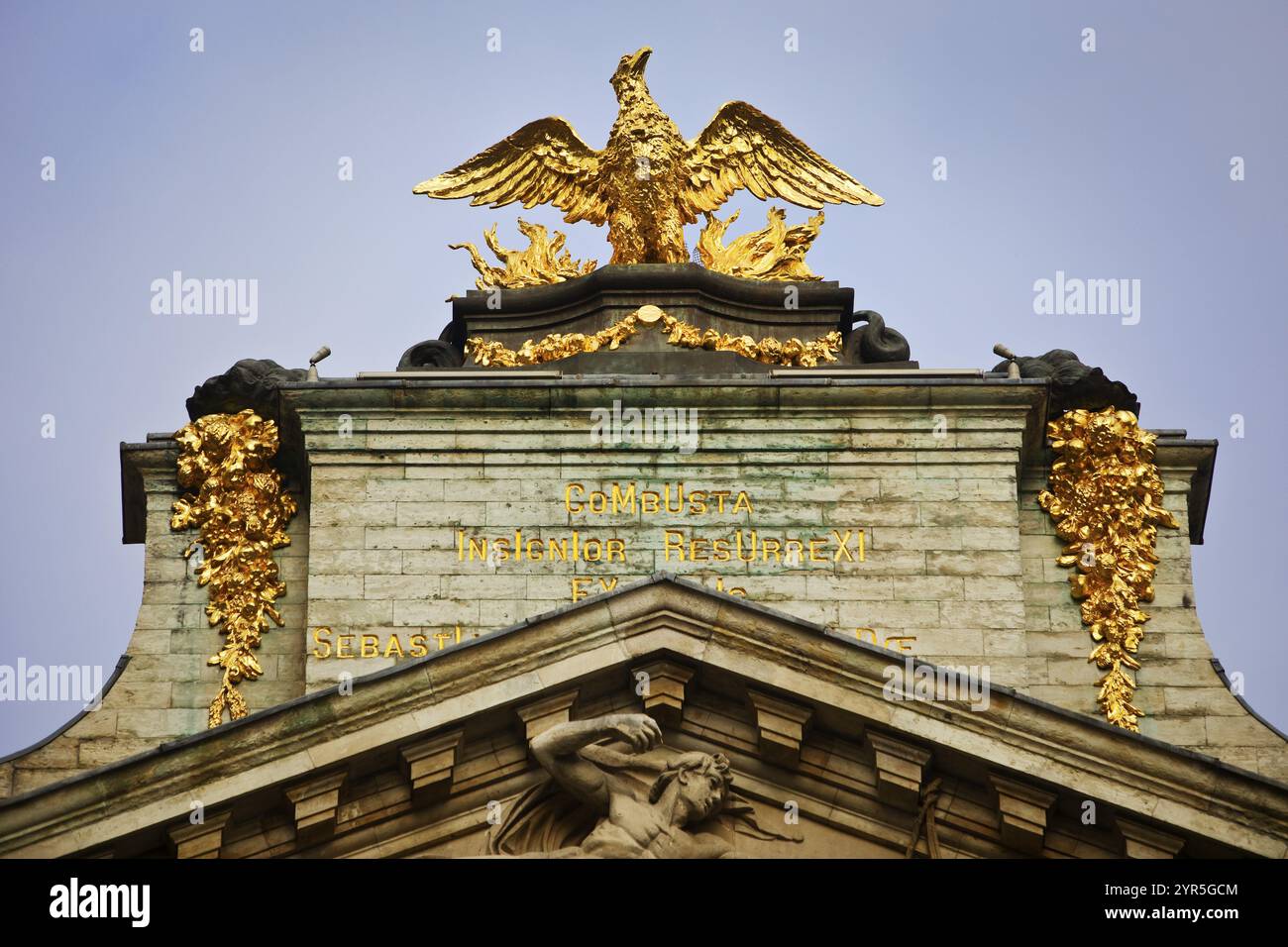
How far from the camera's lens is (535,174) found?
145ft

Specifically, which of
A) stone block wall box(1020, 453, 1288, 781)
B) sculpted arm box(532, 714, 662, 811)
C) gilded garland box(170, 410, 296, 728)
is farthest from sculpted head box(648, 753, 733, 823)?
gilded garland box(170, 410, 296, 728)

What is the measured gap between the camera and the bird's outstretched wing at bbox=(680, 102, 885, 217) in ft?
144

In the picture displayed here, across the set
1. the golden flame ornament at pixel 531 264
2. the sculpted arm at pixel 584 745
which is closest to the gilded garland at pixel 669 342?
the golden flame ornament at pixel 531 264

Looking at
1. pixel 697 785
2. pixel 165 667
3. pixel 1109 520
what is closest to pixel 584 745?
pixel 697 785

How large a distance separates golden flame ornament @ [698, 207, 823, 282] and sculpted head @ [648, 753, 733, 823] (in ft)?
40.9

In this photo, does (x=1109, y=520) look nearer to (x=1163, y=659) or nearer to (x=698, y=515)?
(x=1163, y=659)

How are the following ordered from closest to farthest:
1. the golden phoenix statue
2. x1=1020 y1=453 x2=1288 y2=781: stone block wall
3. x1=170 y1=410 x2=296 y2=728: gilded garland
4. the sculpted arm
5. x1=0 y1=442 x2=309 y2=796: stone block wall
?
the sculpted arm < x1=0 y1=442 x2=309 y2=796: stone block wall < x1=1020 y1=453 x2=1288 y2=781: stone block wall < x1=170 y1=410 x2=296 y2=728: gilded garland < the golden phoenix statue

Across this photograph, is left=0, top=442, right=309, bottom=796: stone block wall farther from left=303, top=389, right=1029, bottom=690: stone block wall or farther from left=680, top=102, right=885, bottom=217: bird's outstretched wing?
left=680, top=102, right=885, bottom=217: bird's outstretched wing

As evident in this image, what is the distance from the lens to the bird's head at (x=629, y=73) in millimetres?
44000

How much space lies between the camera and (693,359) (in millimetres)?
41719

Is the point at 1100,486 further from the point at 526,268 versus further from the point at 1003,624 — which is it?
the point at 526,268

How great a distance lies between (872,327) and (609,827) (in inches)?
474

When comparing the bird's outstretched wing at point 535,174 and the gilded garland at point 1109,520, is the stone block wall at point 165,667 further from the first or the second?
the gilded garland at point 1109,520
